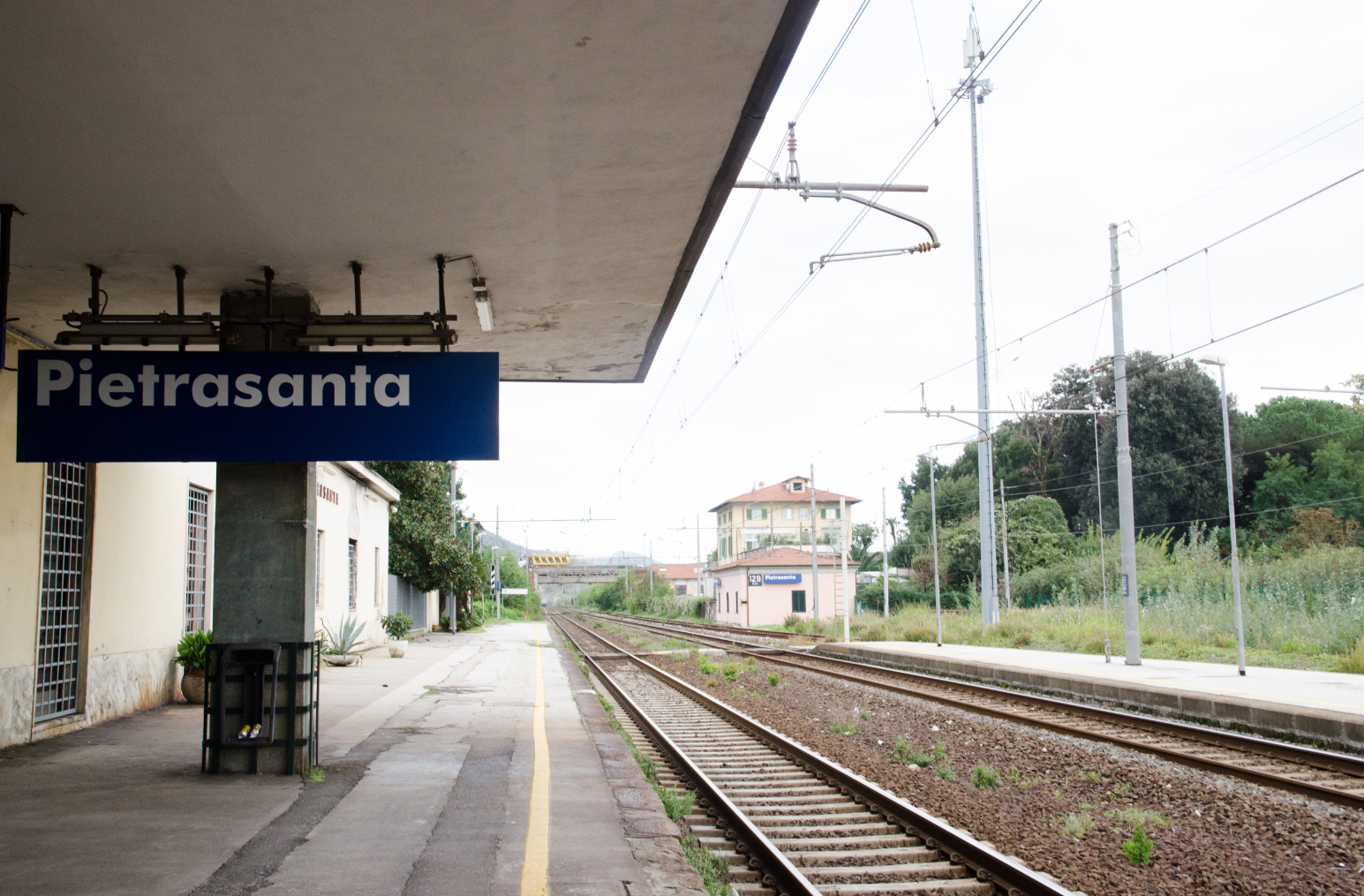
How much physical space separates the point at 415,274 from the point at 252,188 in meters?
2.05

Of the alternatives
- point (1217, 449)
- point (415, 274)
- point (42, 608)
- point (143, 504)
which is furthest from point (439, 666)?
point (1217, 449)

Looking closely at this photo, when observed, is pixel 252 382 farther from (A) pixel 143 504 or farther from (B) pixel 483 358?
(A) pixel 143 504

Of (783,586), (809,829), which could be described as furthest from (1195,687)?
(783,586)

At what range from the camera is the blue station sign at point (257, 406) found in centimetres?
705

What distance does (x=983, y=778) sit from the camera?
851 cm

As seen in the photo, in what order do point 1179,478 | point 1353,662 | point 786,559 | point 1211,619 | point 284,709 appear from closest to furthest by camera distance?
point 284,709
point 1353,662
point 1211,619
point 1179,478
point 786,559

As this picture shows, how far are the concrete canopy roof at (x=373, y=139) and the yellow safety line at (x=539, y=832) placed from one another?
13.3 feet

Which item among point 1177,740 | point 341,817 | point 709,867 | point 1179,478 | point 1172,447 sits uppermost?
point 1172,447

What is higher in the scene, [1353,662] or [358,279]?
[358,279]

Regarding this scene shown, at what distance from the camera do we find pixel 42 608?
9375mm

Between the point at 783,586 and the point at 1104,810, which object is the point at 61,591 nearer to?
the point at 1104,810

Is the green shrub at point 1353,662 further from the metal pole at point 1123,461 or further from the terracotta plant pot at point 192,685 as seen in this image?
the terracotta plant pot at point 192,685

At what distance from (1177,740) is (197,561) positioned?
12.4 m

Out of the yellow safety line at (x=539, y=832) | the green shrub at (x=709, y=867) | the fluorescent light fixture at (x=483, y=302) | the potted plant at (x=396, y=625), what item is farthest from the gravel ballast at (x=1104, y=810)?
the potted plant at (x=396, y=625)
